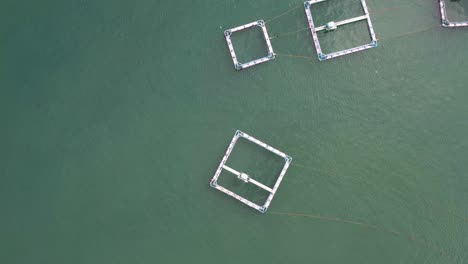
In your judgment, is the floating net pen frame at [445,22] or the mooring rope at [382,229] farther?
the floating net pen frame at [445,22]

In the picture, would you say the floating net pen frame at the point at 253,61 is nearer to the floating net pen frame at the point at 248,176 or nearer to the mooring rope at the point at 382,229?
the floating net pen frame at the point at 248,176

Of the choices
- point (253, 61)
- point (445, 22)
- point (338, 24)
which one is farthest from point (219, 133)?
point (445, 22)

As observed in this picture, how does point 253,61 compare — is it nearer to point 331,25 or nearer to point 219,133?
point 219,133

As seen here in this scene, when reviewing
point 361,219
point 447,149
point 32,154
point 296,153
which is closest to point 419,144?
point 447,149

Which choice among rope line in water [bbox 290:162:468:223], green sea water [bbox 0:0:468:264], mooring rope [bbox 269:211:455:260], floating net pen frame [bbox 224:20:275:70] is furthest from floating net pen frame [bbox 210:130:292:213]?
floating net pen frame [bbox 224:20:275:70]

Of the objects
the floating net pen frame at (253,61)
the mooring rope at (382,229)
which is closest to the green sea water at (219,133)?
the mooring rope at (382,229)

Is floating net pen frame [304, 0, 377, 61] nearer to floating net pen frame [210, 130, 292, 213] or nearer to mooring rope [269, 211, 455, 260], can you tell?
floating net pen frame [210, 130, 292, 213]

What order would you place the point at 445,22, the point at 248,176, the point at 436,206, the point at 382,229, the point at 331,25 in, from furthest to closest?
the point at 445,22 < the point at 436,206 < the point at 382,229 < the point at 331,25 < the point at 248,176

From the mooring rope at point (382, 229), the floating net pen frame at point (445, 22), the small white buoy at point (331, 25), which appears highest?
the small white buoy at point (331, 25)

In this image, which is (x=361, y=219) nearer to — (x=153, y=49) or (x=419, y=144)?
(x=419, y=144)
